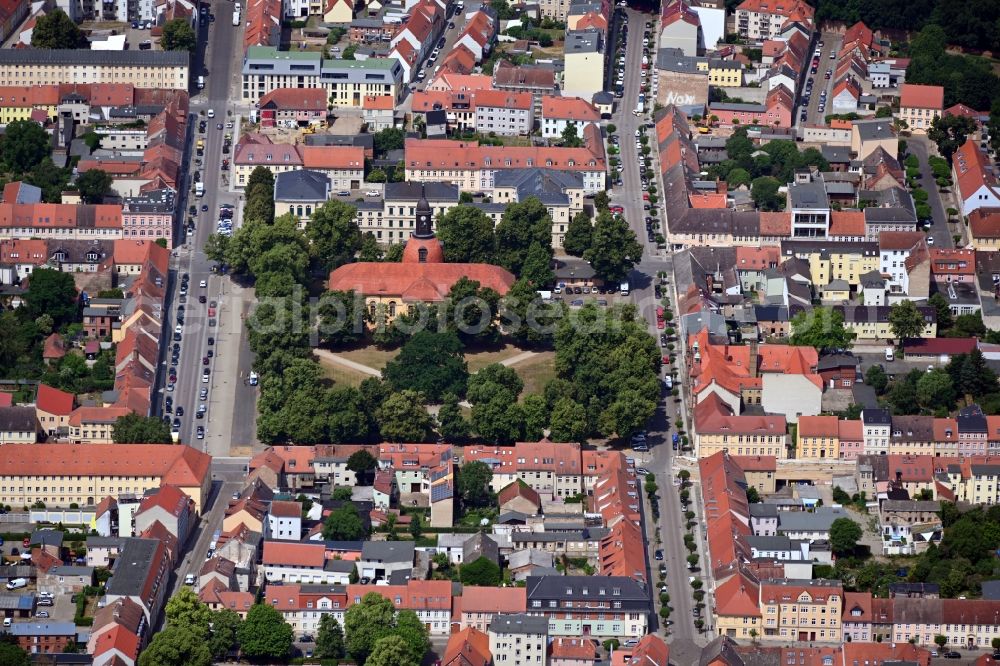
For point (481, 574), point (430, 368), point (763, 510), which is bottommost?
point (481, 574)

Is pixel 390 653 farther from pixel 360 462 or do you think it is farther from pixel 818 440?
pixel 818 440

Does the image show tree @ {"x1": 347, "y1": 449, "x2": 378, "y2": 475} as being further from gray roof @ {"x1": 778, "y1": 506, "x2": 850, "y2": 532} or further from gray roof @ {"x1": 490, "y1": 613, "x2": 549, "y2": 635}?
gray roof @ {"x1": 778, "y1": 506, "x2": 850, "y2": 532}

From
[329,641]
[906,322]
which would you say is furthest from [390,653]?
[906,322]

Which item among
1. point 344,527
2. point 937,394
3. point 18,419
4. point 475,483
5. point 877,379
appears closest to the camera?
point 344,527

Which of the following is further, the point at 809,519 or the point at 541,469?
the point at 541,469

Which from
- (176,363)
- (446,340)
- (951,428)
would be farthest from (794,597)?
(176,363)

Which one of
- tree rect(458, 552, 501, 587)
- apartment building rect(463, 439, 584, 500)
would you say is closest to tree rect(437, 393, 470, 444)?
apartment building rect(463, 439, 584, 500)

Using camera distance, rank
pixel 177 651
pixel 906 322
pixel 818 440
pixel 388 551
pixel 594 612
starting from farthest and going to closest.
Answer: pixel 906 322
pixel 818 440
pixel 388 551
pixel 594 612
pixel 177 651

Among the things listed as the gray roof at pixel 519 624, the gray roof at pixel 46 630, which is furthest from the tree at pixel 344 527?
the gray roof at pixel 46 630

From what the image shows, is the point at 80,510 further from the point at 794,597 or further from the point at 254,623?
the point at 794,597
